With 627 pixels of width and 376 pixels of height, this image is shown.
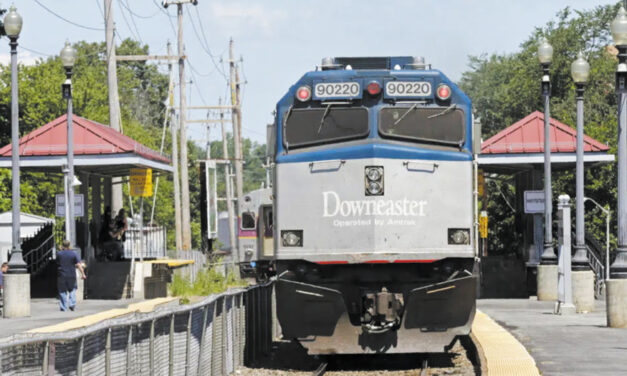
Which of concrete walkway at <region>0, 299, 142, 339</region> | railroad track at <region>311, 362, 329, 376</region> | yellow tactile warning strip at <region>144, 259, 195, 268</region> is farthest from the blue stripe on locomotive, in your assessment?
yellow tactile warning strip at <region>144, 259, 195, 268</region>

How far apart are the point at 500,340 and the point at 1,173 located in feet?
147

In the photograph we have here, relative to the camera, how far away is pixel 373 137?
57.1 feet

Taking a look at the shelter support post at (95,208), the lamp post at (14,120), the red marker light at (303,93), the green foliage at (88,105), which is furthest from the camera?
the green foliage at (88,105)

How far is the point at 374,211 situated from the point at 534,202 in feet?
54.5

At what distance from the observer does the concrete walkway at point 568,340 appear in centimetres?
1520

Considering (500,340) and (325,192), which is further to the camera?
(500,340)

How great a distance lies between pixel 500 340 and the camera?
720 inches

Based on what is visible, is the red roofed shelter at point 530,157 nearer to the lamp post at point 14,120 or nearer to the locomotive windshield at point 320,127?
the lamp post at point 14,120

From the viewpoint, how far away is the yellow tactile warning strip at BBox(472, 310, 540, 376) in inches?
573

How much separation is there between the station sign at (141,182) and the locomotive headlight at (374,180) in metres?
19.4

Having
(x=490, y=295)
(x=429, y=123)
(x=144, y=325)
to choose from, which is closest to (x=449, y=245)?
(x=429, y=123)

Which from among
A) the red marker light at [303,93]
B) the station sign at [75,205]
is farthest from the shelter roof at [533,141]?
the red marker light at [303,93]

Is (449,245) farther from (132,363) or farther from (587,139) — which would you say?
(587,139)

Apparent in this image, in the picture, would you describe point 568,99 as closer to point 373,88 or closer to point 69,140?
point 69,140
